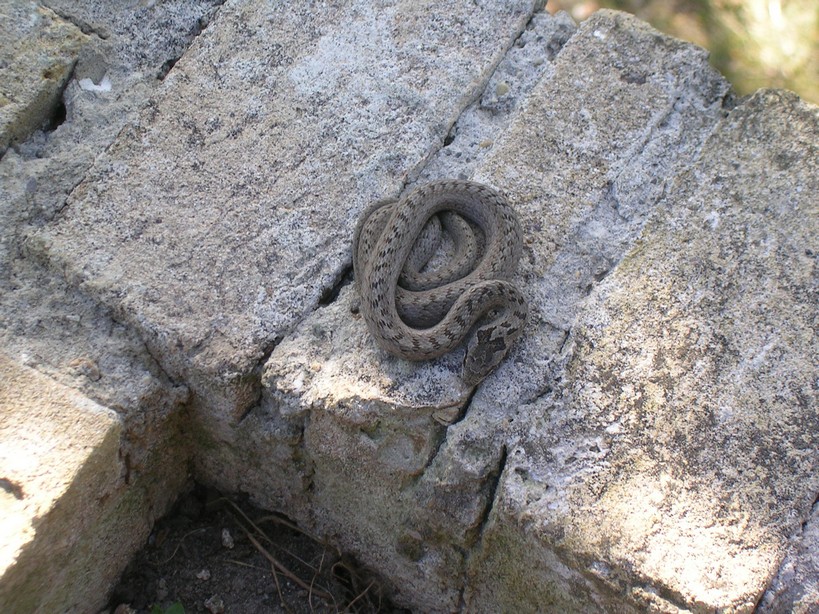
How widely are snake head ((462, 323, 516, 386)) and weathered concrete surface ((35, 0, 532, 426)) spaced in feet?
1.88

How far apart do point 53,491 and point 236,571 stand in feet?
2.61

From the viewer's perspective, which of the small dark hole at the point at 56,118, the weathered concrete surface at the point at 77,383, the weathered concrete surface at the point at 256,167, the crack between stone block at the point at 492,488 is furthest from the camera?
the small dark hole at the point at 56,118

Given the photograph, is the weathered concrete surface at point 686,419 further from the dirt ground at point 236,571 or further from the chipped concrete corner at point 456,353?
the dirt ground at point 236,571

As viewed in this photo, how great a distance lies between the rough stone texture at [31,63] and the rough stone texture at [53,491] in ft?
3.35

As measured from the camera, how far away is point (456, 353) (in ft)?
8.16

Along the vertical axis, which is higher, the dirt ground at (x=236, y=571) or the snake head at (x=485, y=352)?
the snake head at (x=485, y=352)

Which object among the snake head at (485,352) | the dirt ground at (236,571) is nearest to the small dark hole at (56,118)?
the dirt ground at (236,571)

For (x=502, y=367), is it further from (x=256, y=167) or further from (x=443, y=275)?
(x=256, y=167)

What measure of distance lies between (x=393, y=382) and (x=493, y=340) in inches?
13.3

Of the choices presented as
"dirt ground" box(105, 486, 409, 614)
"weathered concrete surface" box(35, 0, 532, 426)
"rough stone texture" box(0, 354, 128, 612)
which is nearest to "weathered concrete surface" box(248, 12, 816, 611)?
"dirt ground" box(105, 486, 409, 614)

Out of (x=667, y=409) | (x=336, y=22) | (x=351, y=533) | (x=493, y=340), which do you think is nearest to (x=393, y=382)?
(x=493, y=340)

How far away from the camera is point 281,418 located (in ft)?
8.32

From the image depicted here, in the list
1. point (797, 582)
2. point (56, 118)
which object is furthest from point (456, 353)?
point (56, 118)

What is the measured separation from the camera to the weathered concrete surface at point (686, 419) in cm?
210
